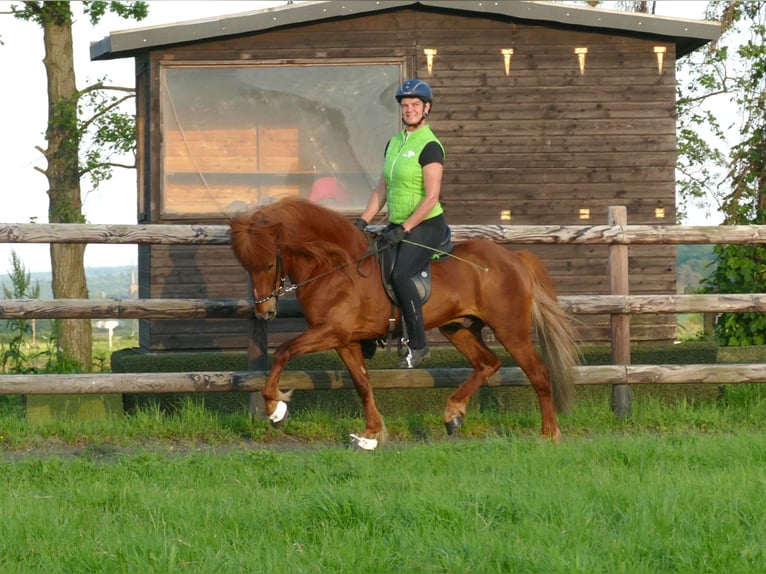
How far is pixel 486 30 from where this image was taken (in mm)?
14555

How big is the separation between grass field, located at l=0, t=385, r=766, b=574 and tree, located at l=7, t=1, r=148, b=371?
406 inches

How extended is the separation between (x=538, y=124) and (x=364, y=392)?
6.41 m

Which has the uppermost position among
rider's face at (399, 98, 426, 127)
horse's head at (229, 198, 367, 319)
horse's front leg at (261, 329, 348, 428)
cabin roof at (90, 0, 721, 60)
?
cabin roof at (90, 0, 721, 60)

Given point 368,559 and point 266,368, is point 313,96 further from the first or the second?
point 368,559

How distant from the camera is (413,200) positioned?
9.04m

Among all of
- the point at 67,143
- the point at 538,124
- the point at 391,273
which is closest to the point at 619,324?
the point at 391,273

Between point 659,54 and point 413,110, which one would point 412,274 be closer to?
point 413,110

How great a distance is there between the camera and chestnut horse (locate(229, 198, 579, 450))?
28.8 ft

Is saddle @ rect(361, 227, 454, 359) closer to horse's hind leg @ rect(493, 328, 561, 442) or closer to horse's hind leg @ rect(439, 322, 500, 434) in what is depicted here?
horse's hind leg @ rect(439, 322, 500, 434)

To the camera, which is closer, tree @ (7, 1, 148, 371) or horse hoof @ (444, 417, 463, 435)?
horse hoof @ (444, 417, 463, 435)

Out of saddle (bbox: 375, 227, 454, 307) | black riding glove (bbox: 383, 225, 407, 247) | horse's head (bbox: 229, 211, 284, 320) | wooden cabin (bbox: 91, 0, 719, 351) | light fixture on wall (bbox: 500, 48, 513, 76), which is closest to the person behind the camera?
horse's head (bbox: 229, 211, 284, 320)

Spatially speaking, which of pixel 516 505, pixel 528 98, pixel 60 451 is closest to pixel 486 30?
pixel 528 98

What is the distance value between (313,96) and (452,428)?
20.5 feet

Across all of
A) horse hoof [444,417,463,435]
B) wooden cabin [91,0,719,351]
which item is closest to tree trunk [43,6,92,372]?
wooden cabin [91,0,719,351]
